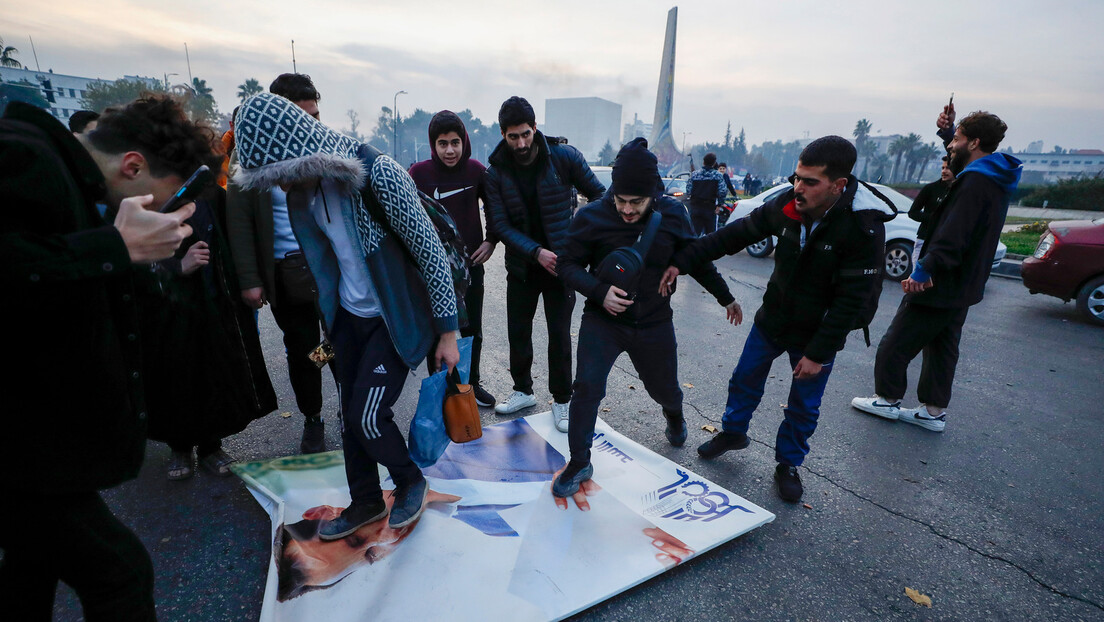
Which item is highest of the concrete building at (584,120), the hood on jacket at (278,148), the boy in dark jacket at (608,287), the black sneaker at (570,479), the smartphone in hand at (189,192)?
the concrete building at (584,120)

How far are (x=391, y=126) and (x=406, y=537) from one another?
164627 mm

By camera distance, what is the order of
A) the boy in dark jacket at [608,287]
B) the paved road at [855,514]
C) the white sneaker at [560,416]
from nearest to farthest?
the paved road at [855,514] < the boy in dark jacket at [608,287] < the white sneaker at [560,416]

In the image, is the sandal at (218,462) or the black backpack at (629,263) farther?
the sandal at (218,462)

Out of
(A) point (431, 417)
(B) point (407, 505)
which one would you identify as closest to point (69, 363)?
(A) point (431, 417)

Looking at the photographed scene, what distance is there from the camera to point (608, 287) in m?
2.72

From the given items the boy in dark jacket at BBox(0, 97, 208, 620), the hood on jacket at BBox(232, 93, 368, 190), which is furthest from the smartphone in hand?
the hood on jacket at BBox(232, 93, 368, 190)

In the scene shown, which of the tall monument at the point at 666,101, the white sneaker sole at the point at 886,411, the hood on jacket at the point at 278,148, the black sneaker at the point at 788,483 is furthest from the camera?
the tall monument at the point at 666,101

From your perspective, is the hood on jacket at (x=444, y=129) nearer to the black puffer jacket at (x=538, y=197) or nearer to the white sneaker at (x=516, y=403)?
the black puffer jacket at (x=538, y=197)

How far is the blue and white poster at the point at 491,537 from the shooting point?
213cm

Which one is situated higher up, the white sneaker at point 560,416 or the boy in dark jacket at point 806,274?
the boy in dark jacket at point 806,274

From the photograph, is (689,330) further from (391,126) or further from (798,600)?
(391,126)

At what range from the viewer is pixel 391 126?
152m

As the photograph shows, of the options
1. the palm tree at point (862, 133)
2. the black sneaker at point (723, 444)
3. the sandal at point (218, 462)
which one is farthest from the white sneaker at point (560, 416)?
the palm tree at point (862, 133)

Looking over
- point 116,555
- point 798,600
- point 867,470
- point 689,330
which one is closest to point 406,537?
point 116,555
